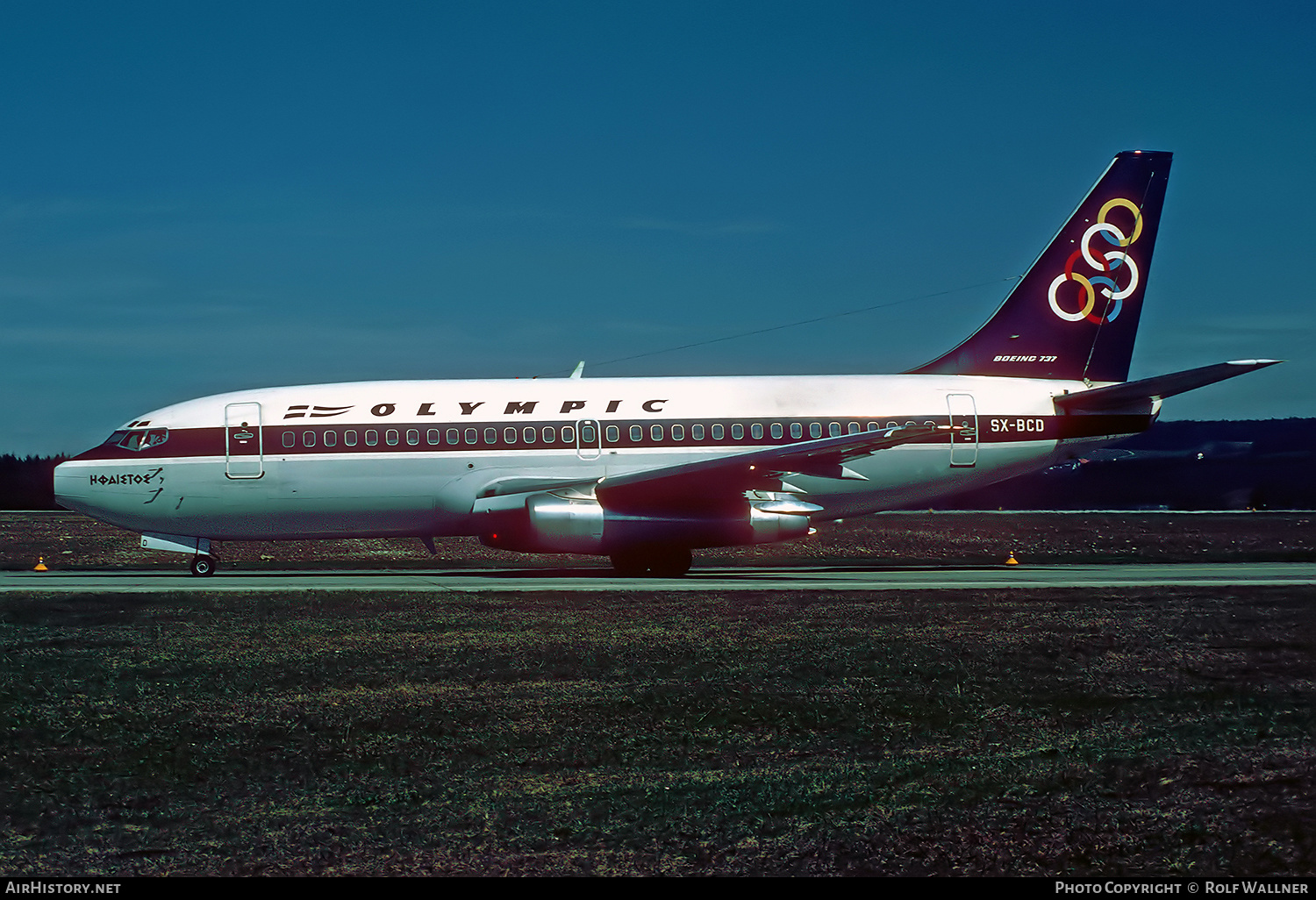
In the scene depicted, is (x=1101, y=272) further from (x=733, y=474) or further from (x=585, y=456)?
(x=585, y=456)

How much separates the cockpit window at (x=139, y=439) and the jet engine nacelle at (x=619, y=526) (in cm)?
701

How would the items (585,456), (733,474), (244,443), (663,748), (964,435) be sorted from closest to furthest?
(663,748)
(733,474)
(244,443)
(585,456)
(964,435)

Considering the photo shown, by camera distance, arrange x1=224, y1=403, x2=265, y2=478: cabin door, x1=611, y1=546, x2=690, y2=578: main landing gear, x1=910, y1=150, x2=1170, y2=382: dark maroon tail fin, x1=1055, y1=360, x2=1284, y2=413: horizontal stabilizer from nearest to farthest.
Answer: x1=1055, y1=360, x2=1284, y2=413: horizontal stabilizer, x1=224, y1=403, x2=265, y2=478: cabin door, x1=611, y1=546, x2=690, y2=578: main landing gear, x1=910, y1=150, x2=1170, y2=382: dark maroon tail fin

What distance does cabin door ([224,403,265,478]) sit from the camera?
81.9ft

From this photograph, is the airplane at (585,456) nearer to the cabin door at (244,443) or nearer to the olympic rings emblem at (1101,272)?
the cabin door at (244,443)

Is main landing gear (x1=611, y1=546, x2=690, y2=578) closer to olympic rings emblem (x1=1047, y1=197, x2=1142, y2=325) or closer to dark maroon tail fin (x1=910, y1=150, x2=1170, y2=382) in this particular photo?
dark maroon tail fin (x1=910, y1=150, x2=1170, y2=382)

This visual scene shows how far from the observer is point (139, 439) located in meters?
25.3

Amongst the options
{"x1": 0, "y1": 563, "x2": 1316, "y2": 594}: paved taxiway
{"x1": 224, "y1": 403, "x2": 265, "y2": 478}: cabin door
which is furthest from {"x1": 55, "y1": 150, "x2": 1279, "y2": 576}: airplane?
{"x1": 0, "y1": 563, "x2": 1316, "y2": 594}: paved taxiway

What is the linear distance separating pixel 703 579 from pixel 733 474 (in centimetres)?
221

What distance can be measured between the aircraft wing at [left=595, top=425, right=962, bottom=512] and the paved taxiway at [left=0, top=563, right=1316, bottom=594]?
1.62 m

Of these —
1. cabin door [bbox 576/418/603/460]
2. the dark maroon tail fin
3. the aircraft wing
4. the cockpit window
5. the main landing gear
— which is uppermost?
the dark maroon tail fin

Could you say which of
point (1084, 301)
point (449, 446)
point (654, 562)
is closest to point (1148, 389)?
point (1084, 301)

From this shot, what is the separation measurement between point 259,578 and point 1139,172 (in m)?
21.9

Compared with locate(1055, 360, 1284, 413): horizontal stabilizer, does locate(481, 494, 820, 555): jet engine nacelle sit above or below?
below
